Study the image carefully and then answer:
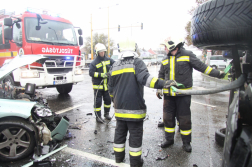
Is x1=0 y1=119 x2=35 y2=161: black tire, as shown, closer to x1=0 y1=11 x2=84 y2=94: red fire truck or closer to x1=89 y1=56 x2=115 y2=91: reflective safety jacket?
x1=89 y1=56 x2=115 y2=91: reflective safety jacket

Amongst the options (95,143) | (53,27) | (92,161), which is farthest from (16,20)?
(92,161)

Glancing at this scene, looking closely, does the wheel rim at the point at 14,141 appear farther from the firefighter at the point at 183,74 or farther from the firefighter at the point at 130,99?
the firefighter at the point at 183,74

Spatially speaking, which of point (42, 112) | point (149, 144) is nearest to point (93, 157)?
point (149, 144)

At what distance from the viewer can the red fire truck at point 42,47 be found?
20.6 feet

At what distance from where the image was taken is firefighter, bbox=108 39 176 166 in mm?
2562

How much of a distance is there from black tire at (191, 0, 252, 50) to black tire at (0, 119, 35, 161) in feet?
9.33

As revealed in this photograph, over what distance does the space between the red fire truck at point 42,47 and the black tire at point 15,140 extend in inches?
135

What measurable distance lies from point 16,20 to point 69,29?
6.29ft

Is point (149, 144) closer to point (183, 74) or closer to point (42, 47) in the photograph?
point (183, 74)

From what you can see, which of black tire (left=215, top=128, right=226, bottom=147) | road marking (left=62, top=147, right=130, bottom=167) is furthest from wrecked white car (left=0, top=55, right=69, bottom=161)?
black tire (left=215, top=128, right=226, bottom=147)

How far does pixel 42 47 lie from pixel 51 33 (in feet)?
2.71

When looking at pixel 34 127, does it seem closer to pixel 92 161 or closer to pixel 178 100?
pixel 92 161

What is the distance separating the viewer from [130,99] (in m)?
2.58

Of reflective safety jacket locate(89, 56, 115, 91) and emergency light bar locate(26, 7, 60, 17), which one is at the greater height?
emergency light bar locate(26, 7, 60, 17)
